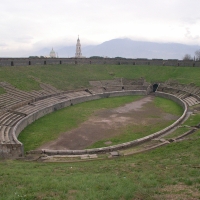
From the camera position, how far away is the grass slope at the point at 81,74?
128 ft

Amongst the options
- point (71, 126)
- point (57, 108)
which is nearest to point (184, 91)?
point (57, 108)

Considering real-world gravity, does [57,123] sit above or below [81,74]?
below

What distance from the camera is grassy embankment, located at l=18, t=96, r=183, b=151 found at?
2153 cm

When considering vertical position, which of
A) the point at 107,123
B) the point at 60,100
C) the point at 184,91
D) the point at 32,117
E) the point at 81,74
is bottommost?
the point at 107,123

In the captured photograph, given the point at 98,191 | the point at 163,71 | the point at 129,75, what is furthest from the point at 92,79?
the point at 98,191

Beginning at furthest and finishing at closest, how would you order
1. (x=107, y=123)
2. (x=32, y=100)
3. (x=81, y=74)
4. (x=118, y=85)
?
(x=81, y=74), (x=118, y=85), (x=32, y=100), (x=107, y=123)

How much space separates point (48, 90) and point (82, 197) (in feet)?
100

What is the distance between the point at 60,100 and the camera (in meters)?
35.4

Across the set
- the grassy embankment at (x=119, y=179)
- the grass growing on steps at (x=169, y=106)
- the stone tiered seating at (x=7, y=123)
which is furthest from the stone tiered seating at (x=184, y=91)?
the stone tiered seating at (x=7, y=123)

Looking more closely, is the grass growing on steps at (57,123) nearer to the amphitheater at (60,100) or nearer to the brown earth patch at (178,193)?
the amphitheater at (60,100)

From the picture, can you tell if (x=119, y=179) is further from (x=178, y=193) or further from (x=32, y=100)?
(x=32, y=100)

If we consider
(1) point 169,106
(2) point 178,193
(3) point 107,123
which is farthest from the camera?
(1) point 169,106

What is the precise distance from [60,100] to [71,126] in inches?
424

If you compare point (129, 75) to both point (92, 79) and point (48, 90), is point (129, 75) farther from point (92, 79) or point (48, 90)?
point (48, 90)
